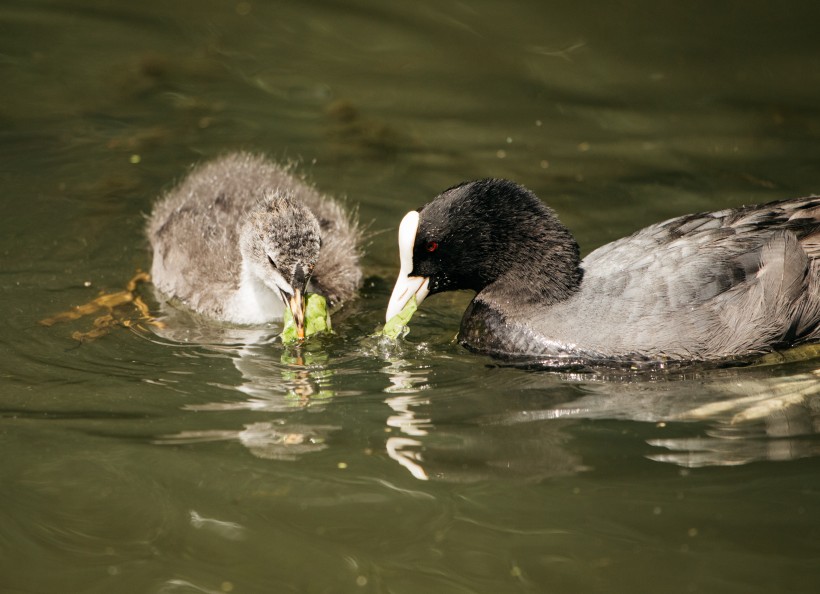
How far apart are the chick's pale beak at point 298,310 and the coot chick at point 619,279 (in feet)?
1.58

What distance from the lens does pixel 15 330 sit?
5438mm

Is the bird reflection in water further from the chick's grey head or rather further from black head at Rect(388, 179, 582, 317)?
black head at Rect(388, 179, 582, 317)

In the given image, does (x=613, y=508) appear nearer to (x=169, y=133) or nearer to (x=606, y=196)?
(x=606, y=196)

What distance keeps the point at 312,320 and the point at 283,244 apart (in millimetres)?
446

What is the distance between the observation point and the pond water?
11.9ft

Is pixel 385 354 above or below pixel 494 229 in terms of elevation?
below

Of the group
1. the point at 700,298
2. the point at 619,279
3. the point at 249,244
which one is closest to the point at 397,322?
the point at 249,244

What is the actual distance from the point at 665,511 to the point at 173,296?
348cm

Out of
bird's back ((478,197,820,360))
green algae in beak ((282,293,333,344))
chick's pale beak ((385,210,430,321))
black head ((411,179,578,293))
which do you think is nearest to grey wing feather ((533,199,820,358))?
bird's back ((478,197,820,360))

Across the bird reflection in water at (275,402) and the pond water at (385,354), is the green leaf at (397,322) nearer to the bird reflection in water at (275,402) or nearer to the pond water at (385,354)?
the pond water at (385,354)

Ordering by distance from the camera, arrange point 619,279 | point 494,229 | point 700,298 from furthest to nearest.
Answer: point 494,229, point 619,279, point 700,298

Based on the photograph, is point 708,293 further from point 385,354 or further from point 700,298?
point 385,354

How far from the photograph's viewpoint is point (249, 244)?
5816mm

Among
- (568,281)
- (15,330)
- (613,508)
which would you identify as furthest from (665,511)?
(15,330)
